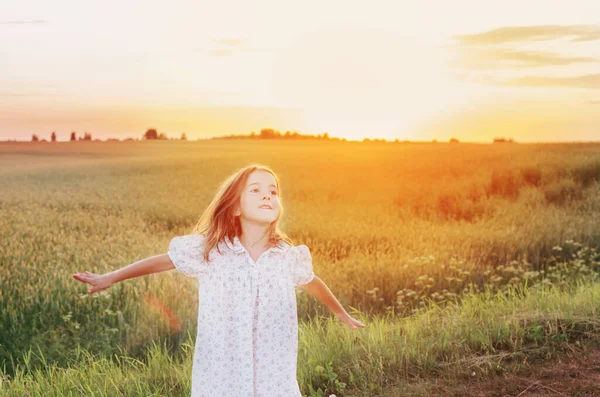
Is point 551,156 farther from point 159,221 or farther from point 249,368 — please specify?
point 249,368

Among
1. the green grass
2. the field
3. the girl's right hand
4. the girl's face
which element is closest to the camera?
the girl's right hand

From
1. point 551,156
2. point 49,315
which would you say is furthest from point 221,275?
point 551,156

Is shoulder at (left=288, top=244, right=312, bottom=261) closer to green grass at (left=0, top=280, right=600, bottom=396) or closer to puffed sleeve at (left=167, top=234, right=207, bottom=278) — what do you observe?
puffed sleeve at (left=167, top=234, right=207, bottom=278)

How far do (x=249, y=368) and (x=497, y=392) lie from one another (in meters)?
2.09

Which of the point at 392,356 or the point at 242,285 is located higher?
the point at 242,285

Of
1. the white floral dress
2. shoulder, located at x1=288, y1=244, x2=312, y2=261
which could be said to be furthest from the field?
shoulder, located at x1=288, y1=244, x2=312, y2=261

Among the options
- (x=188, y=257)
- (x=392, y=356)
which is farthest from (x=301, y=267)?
(x=392, y=356)

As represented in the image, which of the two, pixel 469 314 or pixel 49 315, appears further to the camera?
pixel 49 315

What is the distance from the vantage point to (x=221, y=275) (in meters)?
3.48

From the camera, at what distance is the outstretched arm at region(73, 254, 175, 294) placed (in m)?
3.39

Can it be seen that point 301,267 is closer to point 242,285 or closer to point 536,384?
point 242,285

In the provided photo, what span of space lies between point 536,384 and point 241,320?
2487 mm

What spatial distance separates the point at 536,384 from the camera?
4.79 metres

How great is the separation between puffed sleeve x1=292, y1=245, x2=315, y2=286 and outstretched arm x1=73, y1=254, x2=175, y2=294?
644mm
